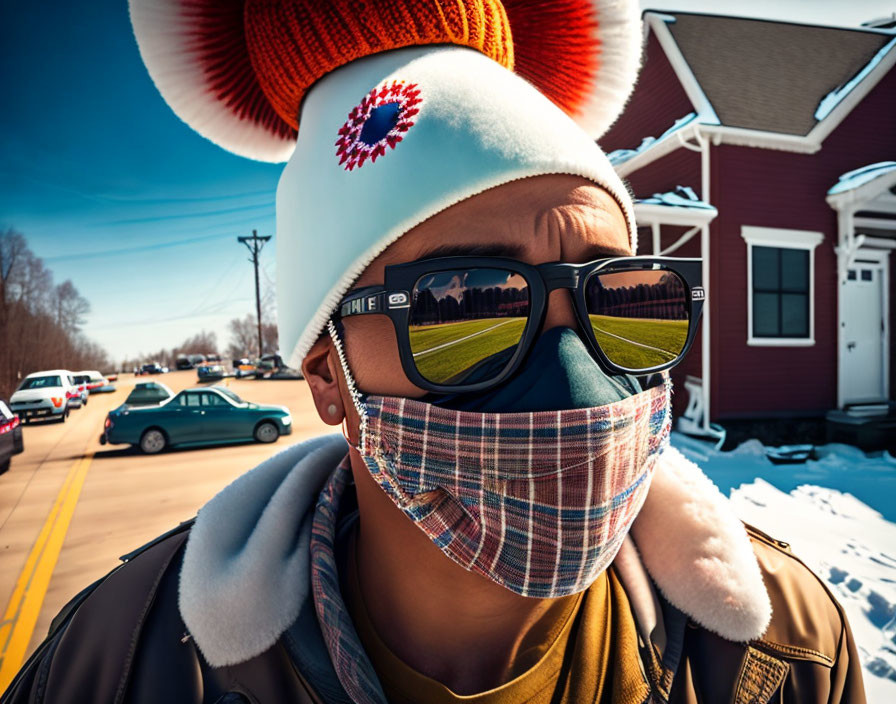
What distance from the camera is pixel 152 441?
1097cm

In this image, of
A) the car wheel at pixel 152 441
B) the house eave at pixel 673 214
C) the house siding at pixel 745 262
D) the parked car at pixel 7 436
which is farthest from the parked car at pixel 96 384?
the house siding at pixel 745 262

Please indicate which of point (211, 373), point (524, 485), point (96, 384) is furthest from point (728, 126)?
point (211, 373)

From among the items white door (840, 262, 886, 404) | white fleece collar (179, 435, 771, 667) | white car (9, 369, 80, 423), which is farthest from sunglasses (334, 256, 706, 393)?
white car (9, 369, 80, 423)

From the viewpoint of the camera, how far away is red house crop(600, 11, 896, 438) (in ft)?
29.1

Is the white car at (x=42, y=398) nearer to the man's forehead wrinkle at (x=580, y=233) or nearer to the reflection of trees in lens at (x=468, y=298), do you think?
the reflection of trees in lens at (x=468, y=298)

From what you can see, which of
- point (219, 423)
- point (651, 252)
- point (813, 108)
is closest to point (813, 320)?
point (651, 252)

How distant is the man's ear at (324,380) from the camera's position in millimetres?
1442

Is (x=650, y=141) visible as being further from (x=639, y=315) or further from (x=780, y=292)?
(x=639, y=315)

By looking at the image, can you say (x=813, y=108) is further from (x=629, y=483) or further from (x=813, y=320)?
(x=629, y=483)

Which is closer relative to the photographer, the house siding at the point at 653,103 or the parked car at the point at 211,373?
the house siding at the point at 653,103

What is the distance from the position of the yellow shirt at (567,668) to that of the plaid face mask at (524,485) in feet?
0.78

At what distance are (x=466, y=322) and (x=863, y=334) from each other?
471 inches

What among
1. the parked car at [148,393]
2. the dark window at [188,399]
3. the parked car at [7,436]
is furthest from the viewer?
the parked car at [148,393]

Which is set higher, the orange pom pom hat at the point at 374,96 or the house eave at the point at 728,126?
the house eave at the point at 728,126
